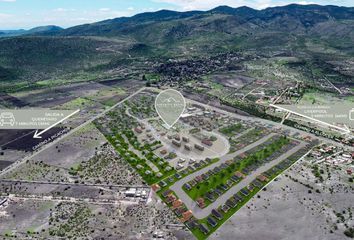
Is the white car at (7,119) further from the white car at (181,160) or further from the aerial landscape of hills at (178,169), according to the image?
the white car at (181,160)

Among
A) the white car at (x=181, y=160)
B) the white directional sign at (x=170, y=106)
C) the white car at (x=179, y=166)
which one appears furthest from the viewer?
the white directional sign at (x=170, y=106)

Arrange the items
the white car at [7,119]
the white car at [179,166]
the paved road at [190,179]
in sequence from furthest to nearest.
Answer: the white car at [7,119] → the white car at [179,166] → the paved road at [190,179]

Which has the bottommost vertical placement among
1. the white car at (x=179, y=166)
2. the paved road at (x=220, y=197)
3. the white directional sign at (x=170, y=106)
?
the paved road at (x=220, y=197)

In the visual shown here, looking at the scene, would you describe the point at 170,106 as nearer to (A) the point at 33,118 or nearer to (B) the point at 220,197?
(A) the point at 33,118

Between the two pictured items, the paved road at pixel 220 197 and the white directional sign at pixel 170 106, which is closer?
the paved road at pixel 220 197

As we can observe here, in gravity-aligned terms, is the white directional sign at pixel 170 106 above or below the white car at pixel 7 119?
below

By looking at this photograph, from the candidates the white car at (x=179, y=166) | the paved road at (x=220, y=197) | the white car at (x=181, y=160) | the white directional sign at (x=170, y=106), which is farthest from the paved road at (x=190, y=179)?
the white directional sign at (x=170, y=106)

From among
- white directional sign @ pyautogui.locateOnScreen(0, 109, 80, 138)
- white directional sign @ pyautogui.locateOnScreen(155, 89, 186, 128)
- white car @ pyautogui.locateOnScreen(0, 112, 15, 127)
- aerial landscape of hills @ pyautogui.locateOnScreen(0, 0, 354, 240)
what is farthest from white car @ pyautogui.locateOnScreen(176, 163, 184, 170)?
white car @ pyautogui.locateOnScreen(0, 112, 15, 127)

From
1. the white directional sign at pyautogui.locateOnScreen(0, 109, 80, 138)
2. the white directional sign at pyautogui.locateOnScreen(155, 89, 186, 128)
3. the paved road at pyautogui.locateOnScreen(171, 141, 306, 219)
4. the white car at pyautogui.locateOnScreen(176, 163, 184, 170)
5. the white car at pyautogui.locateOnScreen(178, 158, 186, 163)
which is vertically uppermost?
the white directional sign at pyautogui.locateOnScreen(0, 109, 80, 138)

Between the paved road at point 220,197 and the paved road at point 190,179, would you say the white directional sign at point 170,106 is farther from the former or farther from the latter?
the paved road at point 220,197

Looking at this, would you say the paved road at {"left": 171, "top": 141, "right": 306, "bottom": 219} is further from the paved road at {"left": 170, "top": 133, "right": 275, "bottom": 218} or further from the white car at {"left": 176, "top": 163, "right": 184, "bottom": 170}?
the white car at {"left": 176, "top": 163, "right": 184, "bottom": 170}
